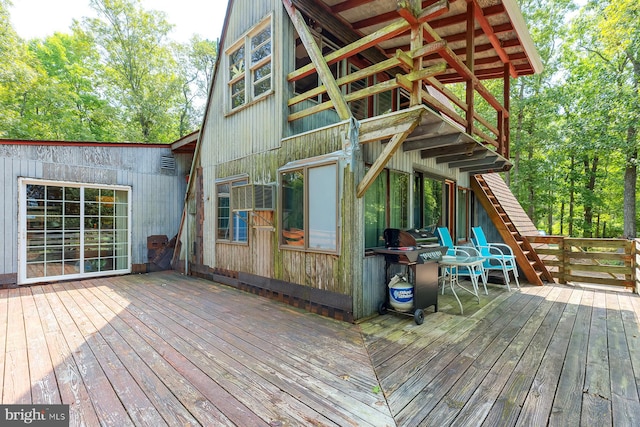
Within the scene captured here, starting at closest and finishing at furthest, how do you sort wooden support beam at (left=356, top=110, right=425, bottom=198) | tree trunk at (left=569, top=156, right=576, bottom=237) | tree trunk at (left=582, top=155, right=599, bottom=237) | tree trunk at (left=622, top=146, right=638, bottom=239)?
1. wooden support beam at (left=356, top=110, right=425, bottom=198)
2. tree trunk at (left=622, top=146, right=638, bottom=239)
3. tree trunk at (left=582, top=155, right=599, bottom=237)
4. tree trunk at (left=569, top=156, right=576, bottom=237)

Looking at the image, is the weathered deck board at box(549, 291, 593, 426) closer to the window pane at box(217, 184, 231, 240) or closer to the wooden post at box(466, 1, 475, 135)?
the wooden post at box(466, 1, 475, 135)

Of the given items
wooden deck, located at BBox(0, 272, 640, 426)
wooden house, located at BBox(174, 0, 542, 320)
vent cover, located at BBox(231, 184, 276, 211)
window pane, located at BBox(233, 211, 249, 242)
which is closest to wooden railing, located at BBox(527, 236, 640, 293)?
wooden deck, located at BBox(0, 272, 640, 426)

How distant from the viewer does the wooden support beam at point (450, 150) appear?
4564 millimetres

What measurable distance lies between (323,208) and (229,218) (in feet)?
8.83

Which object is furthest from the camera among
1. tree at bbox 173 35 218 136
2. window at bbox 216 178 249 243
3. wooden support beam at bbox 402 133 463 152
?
tree at bbox 173 35 218 136

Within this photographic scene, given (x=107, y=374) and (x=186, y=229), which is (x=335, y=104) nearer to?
(x=107, y=374)

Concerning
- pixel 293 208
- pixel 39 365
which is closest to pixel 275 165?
pixel 293 208

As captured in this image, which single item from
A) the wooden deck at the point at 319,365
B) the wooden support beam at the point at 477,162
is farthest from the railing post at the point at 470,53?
the wooden deck at the point at 319,365

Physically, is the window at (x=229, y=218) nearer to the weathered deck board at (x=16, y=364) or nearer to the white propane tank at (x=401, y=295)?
the white propane tank at (x=401, y=295)

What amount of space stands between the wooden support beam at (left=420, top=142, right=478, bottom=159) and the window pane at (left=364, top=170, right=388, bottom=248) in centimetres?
138

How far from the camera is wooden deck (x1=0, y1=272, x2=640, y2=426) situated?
75.1 inches

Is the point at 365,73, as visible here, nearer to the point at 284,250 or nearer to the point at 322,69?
the point at 322,69

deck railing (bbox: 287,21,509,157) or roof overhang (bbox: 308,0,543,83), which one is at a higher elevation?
roof overhang (bbox: 308,0,543,83)

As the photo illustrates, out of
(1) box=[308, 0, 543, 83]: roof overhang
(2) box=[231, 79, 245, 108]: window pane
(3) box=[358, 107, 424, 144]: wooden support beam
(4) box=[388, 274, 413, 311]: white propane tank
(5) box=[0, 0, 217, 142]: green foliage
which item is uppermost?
(5) box=[0, 0, 217, 142]: green foliage
